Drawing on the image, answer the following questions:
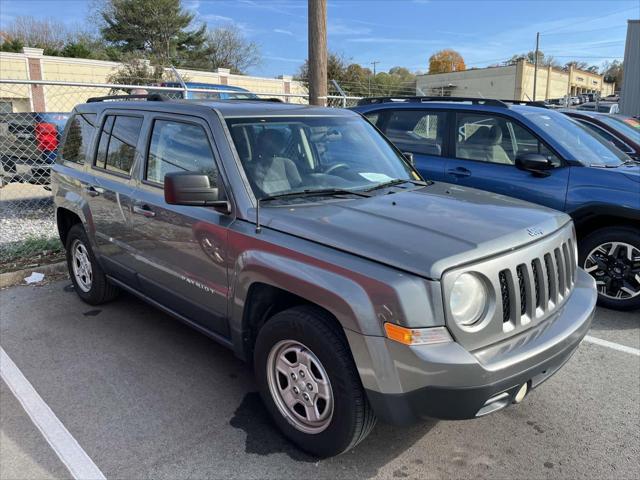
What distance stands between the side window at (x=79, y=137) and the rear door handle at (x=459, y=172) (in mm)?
3638

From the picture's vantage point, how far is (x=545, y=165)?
512cm

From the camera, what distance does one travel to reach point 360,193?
3.37 m

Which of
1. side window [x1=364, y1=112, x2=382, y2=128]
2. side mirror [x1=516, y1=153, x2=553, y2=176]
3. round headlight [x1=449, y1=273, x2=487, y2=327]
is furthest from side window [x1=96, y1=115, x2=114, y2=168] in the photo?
side mirror [x1=516, y1=153, x2=553, y2=176]

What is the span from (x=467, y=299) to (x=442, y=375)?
1.23 feet

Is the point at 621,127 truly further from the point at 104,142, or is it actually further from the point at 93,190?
the point at 93,190

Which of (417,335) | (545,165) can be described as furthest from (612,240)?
(417,335)

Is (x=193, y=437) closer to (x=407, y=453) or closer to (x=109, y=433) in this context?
(x=109, y=433)

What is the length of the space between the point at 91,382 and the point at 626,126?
8994 mm

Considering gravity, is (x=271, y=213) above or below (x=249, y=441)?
above

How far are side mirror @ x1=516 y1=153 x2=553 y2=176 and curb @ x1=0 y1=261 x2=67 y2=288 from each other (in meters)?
5.04

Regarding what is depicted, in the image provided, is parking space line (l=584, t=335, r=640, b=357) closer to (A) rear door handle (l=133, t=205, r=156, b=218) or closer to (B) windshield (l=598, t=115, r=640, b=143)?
(A) rear door handle (l=133, t=205, r=156, b=218)

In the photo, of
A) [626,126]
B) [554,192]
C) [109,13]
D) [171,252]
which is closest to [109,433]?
[171,252]

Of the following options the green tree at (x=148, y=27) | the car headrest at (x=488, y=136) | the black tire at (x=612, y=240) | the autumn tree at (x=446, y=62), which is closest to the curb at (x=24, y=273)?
the car headrest at (x=488, y=136)

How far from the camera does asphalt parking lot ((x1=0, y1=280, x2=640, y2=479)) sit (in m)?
2.82
